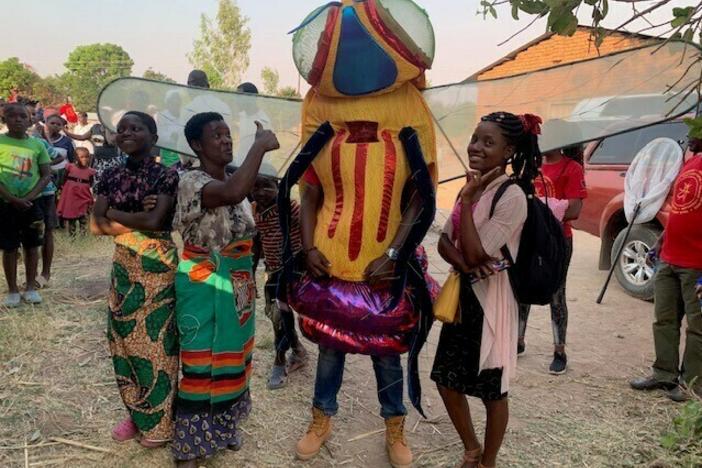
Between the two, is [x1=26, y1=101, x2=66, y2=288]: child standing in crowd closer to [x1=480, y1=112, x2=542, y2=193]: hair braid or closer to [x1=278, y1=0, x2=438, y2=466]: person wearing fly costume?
[x1=278, y1=0, x2=438, y2=466]: person wearing fly costume

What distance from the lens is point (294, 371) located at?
3.63m

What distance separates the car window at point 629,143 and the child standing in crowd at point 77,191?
20.2 ft

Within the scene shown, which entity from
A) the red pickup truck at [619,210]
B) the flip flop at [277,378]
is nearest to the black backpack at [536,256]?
the flip flop at [277,378]

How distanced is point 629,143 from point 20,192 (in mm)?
6115

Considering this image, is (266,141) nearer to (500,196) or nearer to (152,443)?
(500,196)

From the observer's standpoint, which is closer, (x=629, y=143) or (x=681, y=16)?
(x=681, y=16)

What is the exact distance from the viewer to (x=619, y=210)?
612 cm

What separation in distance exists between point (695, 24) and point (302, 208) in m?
1.62

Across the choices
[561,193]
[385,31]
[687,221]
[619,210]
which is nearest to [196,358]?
[385,31]

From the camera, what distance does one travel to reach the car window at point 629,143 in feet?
18.6

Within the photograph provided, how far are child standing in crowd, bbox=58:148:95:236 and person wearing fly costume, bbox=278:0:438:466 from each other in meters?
5.44

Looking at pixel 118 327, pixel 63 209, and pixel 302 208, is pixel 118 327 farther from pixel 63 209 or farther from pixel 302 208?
pixel 63 209

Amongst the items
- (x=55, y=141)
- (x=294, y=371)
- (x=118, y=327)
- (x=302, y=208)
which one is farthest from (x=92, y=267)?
(x=302, y=208)

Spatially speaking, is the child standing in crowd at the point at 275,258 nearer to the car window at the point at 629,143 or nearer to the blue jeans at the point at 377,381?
the blue jeans at the point at 377,381
